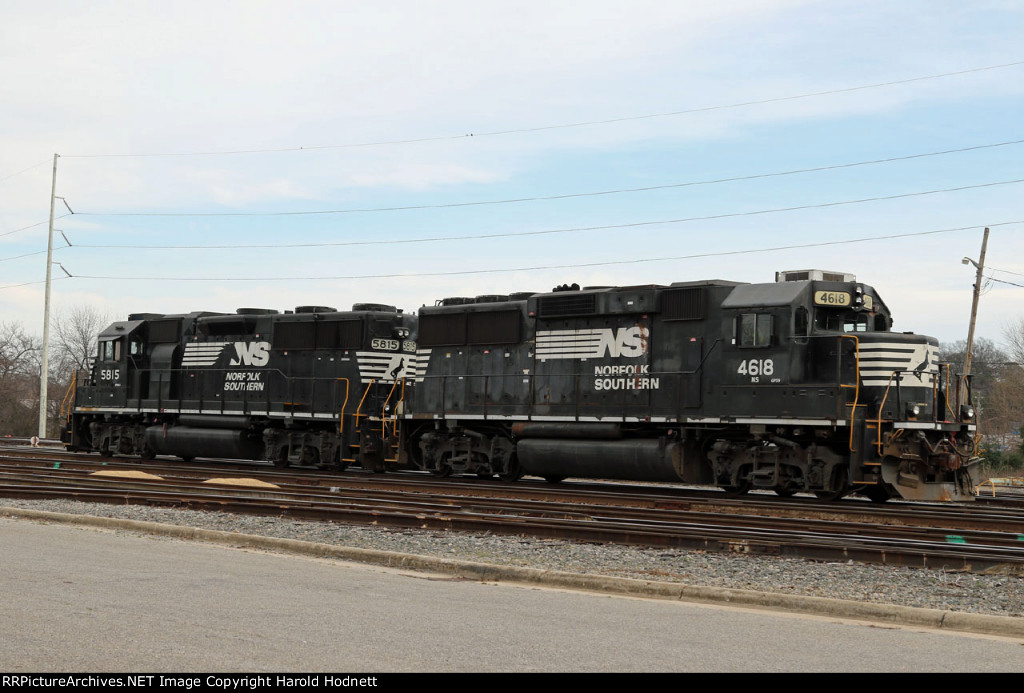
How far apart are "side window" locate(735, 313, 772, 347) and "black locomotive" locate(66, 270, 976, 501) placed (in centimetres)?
2

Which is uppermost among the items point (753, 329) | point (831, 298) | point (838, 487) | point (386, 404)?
point (831, 298)

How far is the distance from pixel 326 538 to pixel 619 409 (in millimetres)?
9420

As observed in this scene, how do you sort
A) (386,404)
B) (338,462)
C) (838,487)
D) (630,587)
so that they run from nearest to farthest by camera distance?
(630,587) < (838,487) < (386,404) < (338,462)

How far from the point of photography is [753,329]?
19.2 metres

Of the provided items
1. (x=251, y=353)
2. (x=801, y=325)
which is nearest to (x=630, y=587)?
(x=801, y=325)

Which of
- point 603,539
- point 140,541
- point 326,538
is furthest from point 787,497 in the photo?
point 140,541

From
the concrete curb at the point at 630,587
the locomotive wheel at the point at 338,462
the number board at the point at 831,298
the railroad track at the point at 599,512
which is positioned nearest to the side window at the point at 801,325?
the number board at the point at 831,298

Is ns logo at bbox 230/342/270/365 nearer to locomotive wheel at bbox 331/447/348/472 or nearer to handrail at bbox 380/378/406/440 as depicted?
locomotive wheel at bbox 331/447/348/472

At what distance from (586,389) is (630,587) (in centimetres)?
1254

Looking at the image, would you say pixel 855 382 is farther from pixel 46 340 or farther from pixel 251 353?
pixel 46 340

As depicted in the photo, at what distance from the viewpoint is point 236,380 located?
28.6m

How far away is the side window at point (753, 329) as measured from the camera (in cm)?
1902

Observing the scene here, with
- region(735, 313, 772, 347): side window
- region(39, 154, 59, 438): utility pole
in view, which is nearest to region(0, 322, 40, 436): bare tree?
region(39, 154, 59, 438): utility pole
